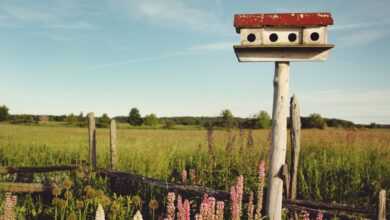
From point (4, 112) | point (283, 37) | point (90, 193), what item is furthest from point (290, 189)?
point (4, 112)

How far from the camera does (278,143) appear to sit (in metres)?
4.73

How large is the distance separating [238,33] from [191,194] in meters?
2.72

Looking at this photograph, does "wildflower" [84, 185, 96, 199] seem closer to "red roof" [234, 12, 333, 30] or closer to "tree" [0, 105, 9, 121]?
"red roof" [234, 12, 333, 30]

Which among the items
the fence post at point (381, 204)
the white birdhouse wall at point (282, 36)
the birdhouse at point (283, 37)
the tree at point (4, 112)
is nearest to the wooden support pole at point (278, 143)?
the birdhouse at point (283, 37)

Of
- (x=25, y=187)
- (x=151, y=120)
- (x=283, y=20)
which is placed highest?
(x=283, y=20)

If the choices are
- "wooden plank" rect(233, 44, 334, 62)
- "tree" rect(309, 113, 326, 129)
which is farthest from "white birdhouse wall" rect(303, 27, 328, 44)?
"tree" rect(309, 113, 326, 129)

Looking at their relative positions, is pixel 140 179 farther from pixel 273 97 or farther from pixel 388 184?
pixel 388 184

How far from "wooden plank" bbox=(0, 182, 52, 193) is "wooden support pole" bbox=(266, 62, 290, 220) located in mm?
4047

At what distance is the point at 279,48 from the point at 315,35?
0.50m

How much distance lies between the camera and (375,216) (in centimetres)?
447

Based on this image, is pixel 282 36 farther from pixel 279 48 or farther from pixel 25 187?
pixel 25 187

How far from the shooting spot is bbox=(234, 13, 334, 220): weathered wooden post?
186 inches

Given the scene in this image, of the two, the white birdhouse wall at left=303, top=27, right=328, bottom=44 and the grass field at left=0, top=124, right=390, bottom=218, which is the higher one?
the white birdhouse wall at left=303, top=27, right=328, bottom=44

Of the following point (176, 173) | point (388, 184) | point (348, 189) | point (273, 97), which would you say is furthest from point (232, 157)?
point (273, 97)
